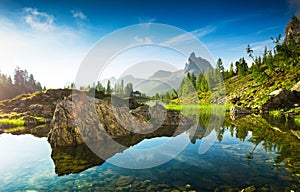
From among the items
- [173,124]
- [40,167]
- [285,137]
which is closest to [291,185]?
[285,137]

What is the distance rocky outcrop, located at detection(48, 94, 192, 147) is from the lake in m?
1.76

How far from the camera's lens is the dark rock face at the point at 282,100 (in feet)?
158

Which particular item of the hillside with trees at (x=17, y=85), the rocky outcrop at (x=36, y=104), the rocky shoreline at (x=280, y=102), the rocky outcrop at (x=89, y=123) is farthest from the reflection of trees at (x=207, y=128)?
the hillside with trees at (x=17, y=85)

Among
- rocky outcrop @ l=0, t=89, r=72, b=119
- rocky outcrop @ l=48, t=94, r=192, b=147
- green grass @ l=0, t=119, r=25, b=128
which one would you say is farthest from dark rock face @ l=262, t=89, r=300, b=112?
green grass @ l=0, t=119, r=25, b=128

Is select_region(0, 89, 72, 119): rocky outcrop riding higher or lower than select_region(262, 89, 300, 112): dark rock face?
lower

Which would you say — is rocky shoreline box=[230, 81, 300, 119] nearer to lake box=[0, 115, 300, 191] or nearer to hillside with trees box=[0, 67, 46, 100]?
lake box=[0, 115, 300, 191]

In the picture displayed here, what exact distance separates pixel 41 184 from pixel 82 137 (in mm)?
8886

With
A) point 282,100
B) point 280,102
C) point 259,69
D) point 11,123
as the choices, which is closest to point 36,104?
point 11,123

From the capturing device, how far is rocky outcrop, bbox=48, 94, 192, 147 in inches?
754

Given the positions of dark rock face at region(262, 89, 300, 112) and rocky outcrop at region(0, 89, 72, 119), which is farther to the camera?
dark rock face at region(262, 89, 300, 112)

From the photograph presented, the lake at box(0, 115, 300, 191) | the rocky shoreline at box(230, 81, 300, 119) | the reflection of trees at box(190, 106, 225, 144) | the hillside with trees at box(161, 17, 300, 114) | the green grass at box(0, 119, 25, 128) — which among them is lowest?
the green grass at box(0, 119, 25, 128)

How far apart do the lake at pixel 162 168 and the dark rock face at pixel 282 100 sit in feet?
116

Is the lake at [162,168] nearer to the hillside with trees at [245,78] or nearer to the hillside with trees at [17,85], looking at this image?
the hillside with trees at [245,78]

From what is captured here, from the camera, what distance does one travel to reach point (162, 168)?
13.0 m
